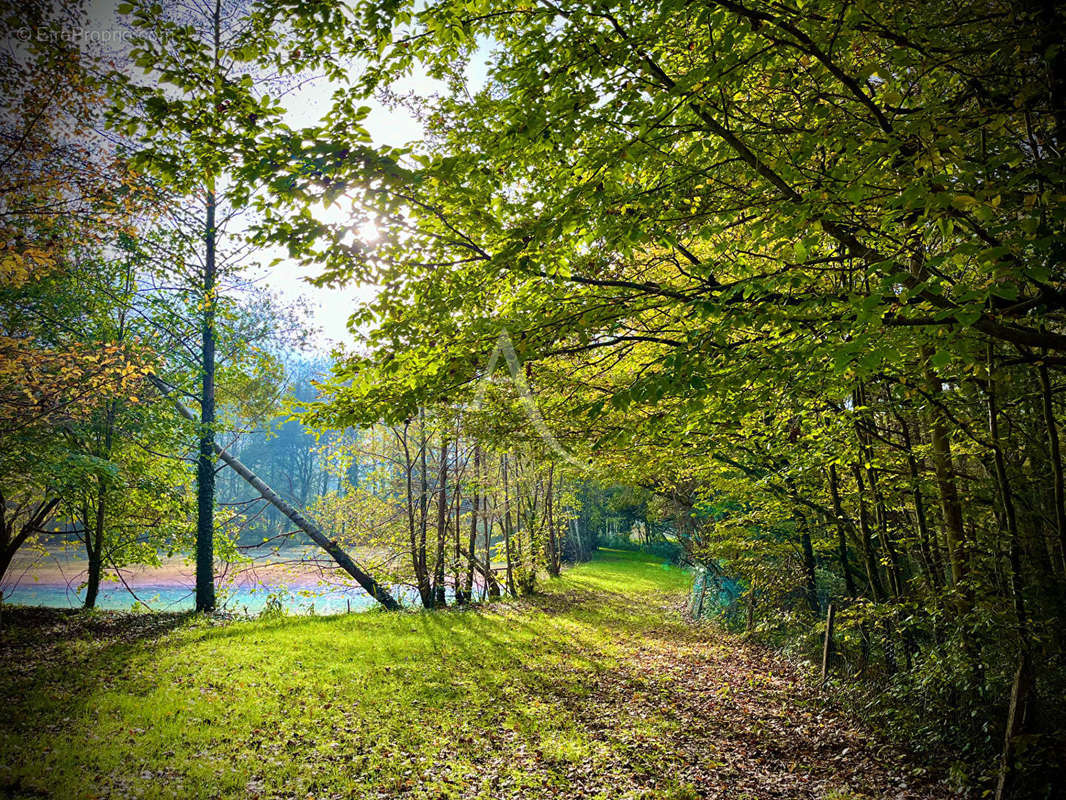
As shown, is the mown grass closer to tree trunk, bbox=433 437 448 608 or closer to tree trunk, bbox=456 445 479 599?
tree trunk, bbox=433 437 448 608

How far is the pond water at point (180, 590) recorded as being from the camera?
14195mm

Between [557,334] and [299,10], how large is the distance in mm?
2989

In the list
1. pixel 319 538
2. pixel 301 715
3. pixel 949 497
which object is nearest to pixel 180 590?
pixel 319 538

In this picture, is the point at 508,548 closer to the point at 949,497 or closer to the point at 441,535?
the point at 441,535

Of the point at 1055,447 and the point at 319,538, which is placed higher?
the point at 1055,447

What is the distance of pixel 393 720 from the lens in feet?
22.2

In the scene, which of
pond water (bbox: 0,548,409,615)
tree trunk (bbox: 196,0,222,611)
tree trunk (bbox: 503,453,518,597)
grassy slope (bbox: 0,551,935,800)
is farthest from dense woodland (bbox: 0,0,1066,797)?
tree trunk (bbox: 503,453,518,597)

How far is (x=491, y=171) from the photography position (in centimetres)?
417

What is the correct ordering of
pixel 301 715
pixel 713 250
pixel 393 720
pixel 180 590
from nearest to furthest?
pixel 713 250, pixel 301 715, pixel 393 720, pixel 180 590

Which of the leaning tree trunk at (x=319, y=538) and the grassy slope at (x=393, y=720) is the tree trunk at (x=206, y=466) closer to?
the leaning tree trunk at (x=319, y=538)

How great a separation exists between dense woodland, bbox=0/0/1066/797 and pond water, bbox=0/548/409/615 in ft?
19.1

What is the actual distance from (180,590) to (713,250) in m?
24.6

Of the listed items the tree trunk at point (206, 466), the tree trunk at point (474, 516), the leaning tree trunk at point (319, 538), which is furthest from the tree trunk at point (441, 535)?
the tree trunk at point (206, 466)

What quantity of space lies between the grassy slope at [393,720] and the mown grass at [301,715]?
26 mm
